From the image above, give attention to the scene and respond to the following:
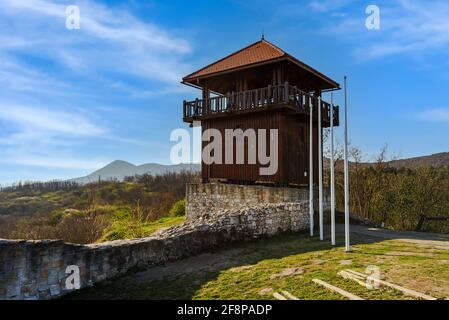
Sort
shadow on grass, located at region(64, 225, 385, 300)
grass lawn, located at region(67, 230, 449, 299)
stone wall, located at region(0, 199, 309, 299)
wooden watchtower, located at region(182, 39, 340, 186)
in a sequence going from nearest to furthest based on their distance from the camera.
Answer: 1. grass lawn, located at region(67, 230, 449, 299)
2. stone wall, located at region(0, 199, 309, 299)
3. shadow on grass, located at region(64, 225, 385, 300)
4. wooden watchtower, located at region(182, 39, 340, 186)

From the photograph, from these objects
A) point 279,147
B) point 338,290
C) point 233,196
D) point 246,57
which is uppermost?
point 246,57

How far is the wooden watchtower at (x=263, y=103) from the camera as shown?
18.5 metres

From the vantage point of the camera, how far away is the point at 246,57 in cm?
2028

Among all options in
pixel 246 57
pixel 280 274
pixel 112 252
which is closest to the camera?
pixel 280 274

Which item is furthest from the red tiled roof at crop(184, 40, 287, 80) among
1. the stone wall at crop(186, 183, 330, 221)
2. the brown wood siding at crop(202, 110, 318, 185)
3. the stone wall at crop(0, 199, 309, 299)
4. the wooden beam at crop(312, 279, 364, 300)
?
the wooden beam at crop(312, 279, 364, 300)

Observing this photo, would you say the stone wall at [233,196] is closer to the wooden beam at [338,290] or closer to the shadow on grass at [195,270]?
the shadow on grass at [195,270]

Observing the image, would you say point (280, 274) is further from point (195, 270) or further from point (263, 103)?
point (263, 103)

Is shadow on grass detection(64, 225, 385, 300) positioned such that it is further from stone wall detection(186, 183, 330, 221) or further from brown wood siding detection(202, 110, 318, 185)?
brown wood siding detection(202, 110, 318, 185)

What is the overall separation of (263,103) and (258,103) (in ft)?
0.98

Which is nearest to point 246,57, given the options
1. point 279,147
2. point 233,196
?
point 279,147

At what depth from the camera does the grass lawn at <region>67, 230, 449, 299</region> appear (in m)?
7.30

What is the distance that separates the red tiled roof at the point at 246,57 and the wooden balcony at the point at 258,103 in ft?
4.79

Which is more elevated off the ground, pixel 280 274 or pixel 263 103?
pixel 263 103
